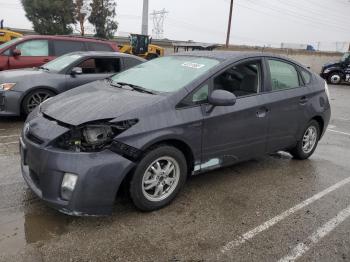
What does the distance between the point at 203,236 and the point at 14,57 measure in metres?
7.26

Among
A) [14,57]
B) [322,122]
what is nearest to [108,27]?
[14,57]

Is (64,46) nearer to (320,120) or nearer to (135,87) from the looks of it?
(135,87)

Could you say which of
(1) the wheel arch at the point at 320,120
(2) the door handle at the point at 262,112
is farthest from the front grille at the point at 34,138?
(1) the wheel arch at the point at 320,120

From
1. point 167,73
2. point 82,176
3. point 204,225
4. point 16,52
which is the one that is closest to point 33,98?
point 16,52

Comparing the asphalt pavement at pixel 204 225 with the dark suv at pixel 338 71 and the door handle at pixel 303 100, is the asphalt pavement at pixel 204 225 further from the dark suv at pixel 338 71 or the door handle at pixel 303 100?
the dark suv at pixel 338 71

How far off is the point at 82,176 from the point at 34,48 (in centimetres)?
687

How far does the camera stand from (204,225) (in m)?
3.37

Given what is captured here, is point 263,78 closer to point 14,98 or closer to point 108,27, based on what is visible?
point 14,98

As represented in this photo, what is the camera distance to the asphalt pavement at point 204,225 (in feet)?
9.59

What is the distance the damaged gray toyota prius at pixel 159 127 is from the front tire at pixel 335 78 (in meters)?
19.2

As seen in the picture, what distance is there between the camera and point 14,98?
21.6 feet

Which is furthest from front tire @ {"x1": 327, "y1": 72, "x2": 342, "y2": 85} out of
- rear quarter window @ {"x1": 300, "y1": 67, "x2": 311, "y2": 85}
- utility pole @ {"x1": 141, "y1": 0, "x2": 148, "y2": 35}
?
rear quarter window @ {"x1": 300, "y1": 67, "x2": 311, "y2": 85}

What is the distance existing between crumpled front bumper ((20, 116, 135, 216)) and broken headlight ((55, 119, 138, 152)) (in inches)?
2.7

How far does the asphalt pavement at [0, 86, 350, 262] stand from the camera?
2922 millimetres
